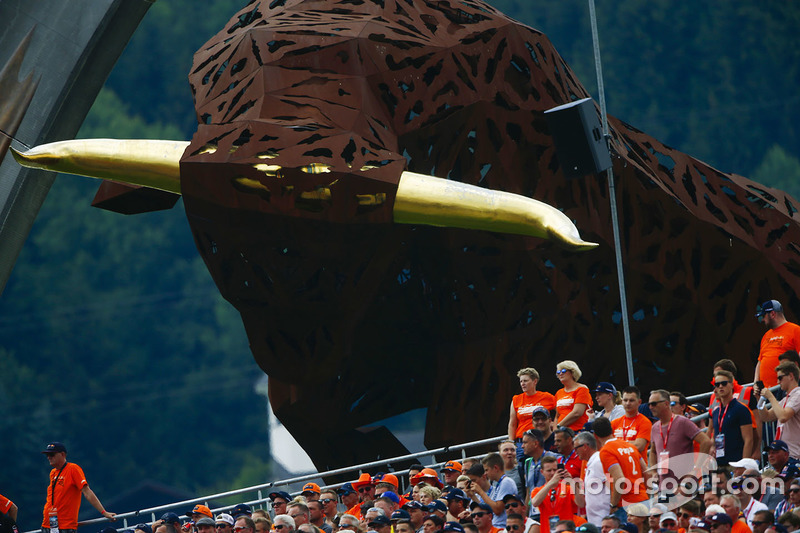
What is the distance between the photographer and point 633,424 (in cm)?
1065

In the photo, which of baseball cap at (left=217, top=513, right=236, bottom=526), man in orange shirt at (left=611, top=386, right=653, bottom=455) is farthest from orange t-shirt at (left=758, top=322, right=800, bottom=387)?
baseball cap at (left=217, top=513, right=236, bottom=526)

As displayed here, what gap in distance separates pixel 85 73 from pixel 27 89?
895 mm

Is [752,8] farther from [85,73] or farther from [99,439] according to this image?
[85,73]

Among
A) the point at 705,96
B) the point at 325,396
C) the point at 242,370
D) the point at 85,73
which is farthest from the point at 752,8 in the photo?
the point at 325,396

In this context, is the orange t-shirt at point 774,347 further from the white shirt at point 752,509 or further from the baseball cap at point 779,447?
the white shirt at point 752,509

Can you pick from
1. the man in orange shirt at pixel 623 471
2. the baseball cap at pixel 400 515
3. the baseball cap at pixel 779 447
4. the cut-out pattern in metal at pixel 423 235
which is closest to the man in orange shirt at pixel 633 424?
the man in orange shirt at pixel 623 471

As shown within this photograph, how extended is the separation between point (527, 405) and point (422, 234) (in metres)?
2.67

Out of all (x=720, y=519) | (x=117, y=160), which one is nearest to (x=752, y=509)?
(x=720, y=519)

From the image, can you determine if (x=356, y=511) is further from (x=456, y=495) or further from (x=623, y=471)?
(x=623, y=471)

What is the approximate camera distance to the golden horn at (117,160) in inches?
500

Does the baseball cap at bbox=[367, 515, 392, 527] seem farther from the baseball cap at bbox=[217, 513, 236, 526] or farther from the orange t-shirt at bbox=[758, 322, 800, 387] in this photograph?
the orange t-shirt at bbox=[758, 322, 800, 387]

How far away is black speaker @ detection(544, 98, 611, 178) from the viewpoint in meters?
12.2

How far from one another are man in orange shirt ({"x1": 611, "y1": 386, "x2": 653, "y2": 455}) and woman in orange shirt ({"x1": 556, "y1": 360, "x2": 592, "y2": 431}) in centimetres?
86

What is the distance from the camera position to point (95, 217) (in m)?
38.7
